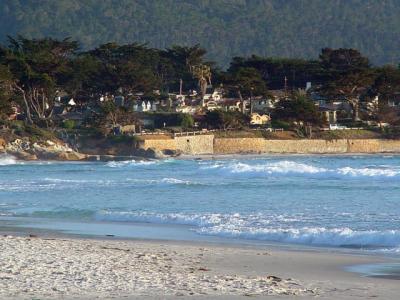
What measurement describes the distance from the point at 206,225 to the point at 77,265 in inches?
267

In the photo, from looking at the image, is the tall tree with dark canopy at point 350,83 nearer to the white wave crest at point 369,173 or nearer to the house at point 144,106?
the house at point 144,106

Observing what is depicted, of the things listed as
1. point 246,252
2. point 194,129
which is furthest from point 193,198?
point 194,129

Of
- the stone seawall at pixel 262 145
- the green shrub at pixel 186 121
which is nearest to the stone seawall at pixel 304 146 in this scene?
the stone seawall at pixel 262 145

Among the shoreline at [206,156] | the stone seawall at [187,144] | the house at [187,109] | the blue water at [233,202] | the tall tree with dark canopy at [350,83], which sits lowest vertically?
the shoreline at [206,156]

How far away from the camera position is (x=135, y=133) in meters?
61.4

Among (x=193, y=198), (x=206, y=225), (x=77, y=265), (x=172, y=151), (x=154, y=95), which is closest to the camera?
(x=77, y=265)

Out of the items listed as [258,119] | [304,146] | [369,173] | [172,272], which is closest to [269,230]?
[172,272]

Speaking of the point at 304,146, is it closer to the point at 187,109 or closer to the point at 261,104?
the point at 187,109

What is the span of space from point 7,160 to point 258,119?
20.6 metres

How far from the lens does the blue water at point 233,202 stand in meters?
18.2

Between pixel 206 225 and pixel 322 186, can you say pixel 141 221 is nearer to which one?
pixel 206 225

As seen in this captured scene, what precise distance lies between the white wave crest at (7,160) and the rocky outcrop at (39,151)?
535mm

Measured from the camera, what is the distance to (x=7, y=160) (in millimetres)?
54562

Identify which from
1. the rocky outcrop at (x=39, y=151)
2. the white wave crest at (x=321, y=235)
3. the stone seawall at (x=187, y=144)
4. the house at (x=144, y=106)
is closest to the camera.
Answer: the white wave crest at (x=321, y=235)
